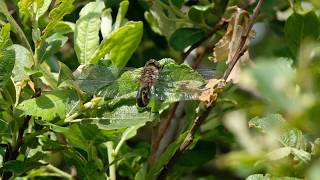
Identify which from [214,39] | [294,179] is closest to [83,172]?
[294,179]

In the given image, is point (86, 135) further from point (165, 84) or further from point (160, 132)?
point (160, 132)

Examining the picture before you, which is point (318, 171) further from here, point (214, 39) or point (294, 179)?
point (214, 39)

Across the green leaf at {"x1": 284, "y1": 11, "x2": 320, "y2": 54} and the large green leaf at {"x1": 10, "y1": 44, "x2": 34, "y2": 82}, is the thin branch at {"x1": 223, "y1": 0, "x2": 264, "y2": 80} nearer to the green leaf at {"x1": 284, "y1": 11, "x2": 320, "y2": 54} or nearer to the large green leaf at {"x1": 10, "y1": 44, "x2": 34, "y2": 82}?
the green leaf at {"x1": 284, "y1": 11, "x2": 320, "y2": 54}

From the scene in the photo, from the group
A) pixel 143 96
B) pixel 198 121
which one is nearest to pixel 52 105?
pixel 143 96

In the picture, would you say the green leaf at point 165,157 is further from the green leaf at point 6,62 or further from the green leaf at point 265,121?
the green leaf at point 6,62

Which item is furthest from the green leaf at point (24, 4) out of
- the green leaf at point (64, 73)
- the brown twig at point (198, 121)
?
the brown twig at point (198, 121)

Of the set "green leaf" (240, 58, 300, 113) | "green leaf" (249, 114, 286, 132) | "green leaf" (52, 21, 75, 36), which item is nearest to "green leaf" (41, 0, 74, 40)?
"green leaf" (52, 21, 75, 36)

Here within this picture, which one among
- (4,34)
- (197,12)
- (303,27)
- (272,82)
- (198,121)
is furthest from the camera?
(197,12)
